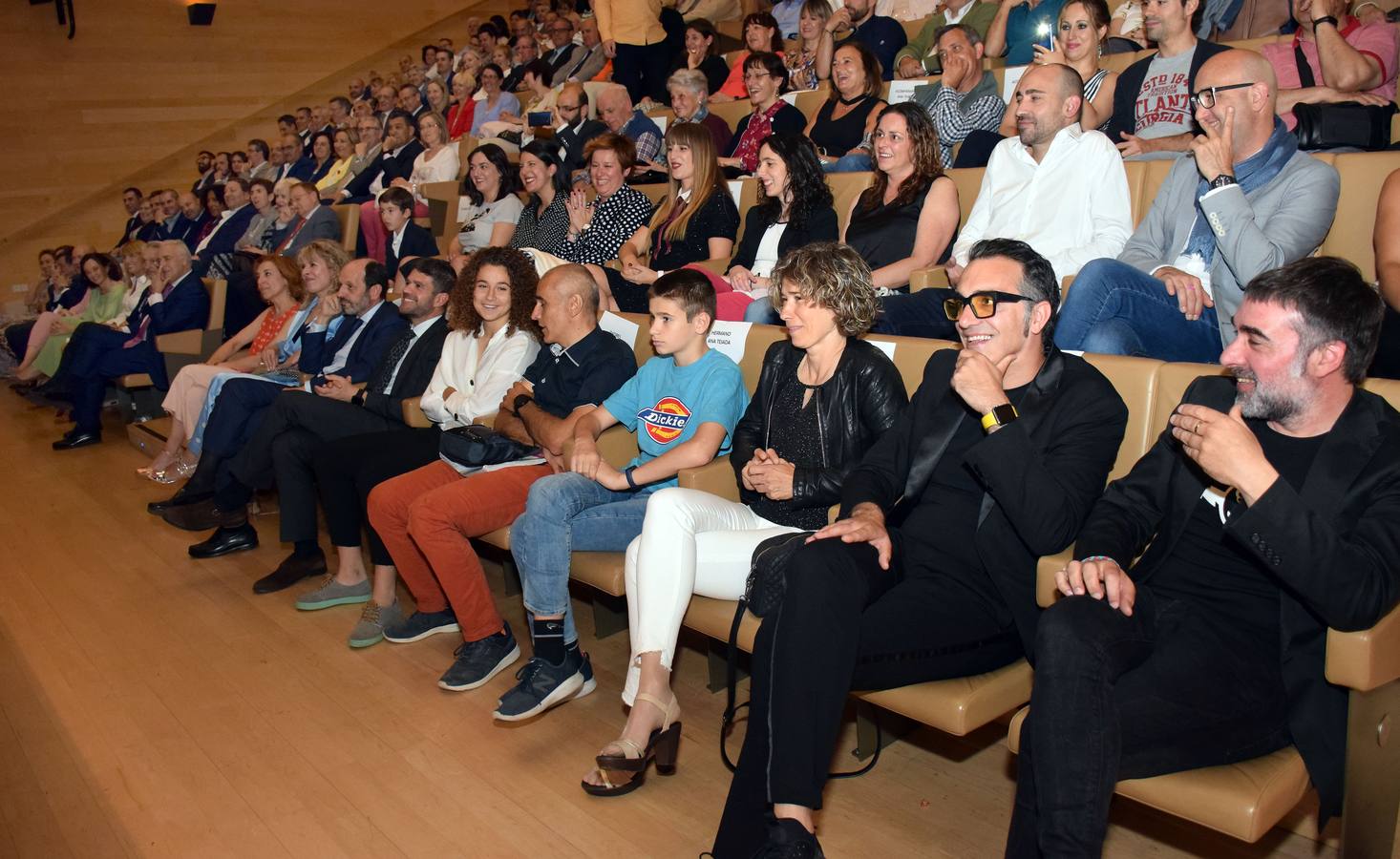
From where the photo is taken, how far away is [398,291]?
4.59m

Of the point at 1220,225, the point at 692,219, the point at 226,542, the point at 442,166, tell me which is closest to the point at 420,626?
the point at 226,542

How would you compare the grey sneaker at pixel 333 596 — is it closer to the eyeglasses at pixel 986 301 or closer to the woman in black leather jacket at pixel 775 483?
the woman in black leather jacket at pixel 775 483

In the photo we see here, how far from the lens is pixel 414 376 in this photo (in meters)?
3.53

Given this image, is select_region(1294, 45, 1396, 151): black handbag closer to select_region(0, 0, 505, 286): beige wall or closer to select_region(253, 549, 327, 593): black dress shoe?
select_region(253, 549, 327, 593): black dress shoe

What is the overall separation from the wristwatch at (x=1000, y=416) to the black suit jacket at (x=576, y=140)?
4109mm

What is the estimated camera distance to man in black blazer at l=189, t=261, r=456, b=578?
3.51m

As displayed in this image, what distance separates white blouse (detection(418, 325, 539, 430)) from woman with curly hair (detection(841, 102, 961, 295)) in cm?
110

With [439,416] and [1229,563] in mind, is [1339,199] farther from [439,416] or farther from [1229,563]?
[439,416]

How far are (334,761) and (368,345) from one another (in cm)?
185

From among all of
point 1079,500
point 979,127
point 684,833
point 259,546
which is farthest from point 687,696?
point 979,127

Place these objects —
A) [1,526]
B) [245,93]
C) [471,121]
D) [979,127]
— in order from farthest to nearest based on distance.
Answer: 1. [245,93]
2. [471,121]
3. [1,526]
4. [979,127]

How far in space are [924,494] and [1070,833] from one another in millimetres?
735

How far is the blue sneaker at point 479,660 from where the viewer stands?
2678mm

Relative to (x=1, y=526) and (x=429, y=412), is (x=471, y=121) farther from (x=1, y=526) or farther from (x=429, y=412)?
(x=429, y=412)
